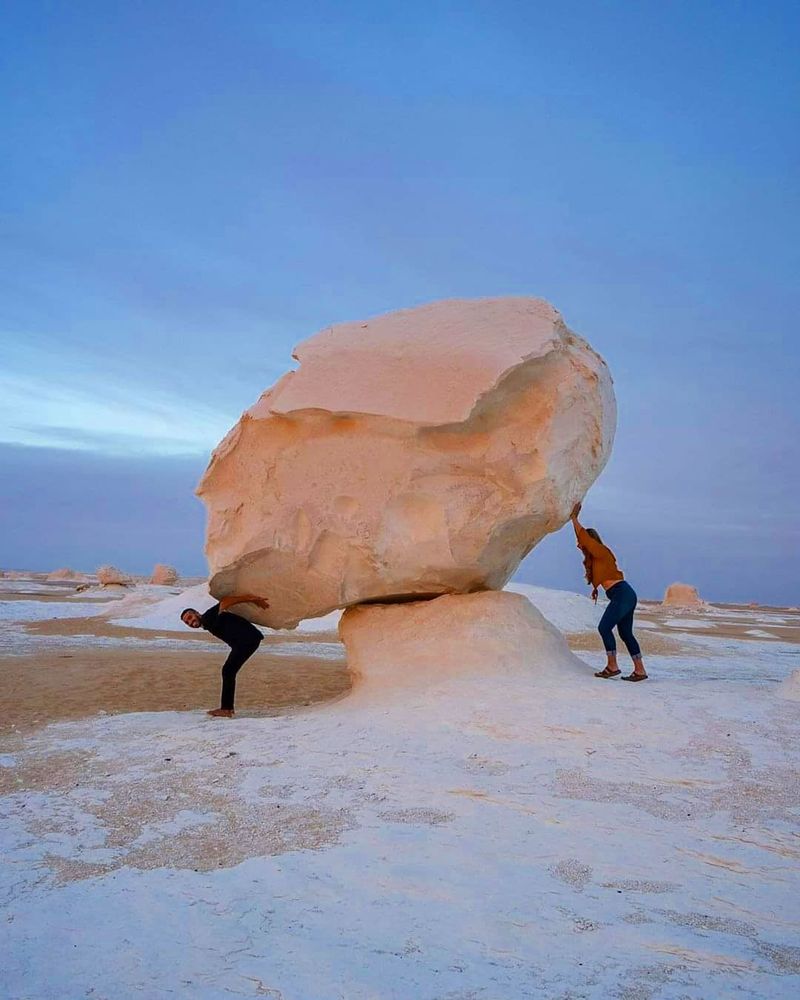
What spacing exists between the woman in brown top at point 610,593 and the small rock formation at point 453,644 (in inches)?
14.9

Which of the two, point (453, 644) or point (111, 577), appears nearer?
point (453, 644)

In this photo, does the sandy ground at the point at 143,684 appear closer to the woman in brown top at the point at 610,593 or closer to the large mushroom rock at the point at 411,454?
the large mushroom rock at the point at 411,454

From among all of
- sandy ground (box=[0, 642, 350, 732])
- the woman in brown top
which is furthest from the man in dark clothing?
the woman in brown top

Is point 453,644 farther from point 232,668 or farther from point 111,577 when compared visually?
point 111,577

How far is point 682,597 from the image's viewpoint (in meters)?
45.1

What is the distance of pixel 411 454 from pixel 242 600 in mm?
2306

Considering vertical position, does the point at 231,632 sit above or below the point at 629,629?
below

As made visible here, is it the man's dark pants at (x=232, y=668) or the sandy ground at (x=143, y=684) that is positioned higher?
the man's dark pants at (x=232, y=668)

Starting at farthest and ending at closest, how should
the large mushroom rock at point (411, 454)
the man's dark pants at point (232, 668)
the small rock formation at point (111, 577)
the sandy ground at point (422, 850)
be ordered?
the small rock formation at point (111, 577), the man's dark pants at point (232, 668), the large mushroom rock at point (411, 454), the sandy ground at point (422, 850)

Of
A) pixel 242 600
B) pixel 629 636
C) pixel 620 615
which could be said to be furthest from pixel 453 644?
pixel 242 600

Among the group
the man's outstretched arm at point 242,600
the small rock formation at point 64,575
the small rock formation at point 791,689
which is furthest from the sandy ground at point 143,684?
the small rock formation at point 64,575

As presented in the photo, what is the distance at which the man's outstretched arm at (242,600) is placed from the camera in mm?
7594

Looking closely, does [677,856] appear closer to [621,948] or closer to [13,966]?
[621,948]

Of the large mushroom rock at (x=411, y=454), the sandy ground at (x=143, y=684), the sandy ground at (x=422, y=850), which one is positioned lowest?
the sandy ground at (x=143, y=684)
